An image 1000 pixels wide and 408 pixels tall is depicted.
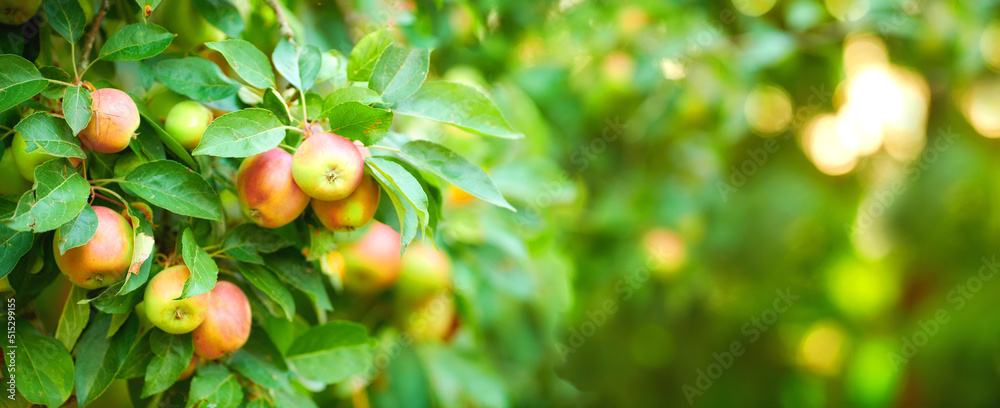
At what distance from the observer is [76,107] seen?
40 centimetres

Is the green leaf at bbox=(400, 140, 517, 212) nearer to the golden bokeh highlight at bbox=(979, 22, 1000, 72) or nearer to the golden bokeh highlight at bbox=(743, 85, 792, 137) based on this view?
the golden bokeh highlight at bbox=(743, 85, 792, 137)

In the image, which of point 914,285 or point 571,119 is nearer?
point 571,119

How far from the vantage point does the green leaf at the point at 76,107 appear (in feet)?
1.28

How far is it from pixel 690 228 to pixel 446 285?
86 centimetres

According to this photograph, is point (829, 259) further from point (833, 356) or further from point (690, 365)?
point (690, 365)

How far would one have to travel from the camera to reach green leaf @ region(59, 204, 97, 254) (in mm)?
382

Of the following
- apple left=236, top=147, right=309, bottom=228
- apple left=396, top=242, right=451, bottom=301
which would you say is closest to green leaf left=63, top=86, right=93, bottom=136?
apple left=236, top=147, right=309, bottom=228

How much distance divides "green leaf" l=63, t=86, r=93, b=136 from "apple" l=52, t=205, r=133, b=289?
6cm

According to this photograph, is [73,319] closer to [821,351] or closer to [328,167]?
[328,167]

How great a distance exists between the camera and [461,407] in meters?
0.99

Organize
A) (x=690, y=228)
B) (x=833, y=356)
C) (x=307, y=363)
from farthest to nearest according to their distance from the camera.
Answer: (x=833, y=356), (x=690, y=228), (x=307, y=363)

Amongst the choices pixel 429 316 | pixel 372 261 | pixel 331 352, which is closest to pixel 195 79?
pixel 331 352

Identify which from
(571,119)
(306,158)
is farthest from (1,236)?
(571,119)

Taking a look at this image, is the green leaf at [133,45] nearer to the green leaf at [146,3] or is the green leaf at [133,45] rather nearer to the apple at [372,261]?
the green leaf at [146,3]
